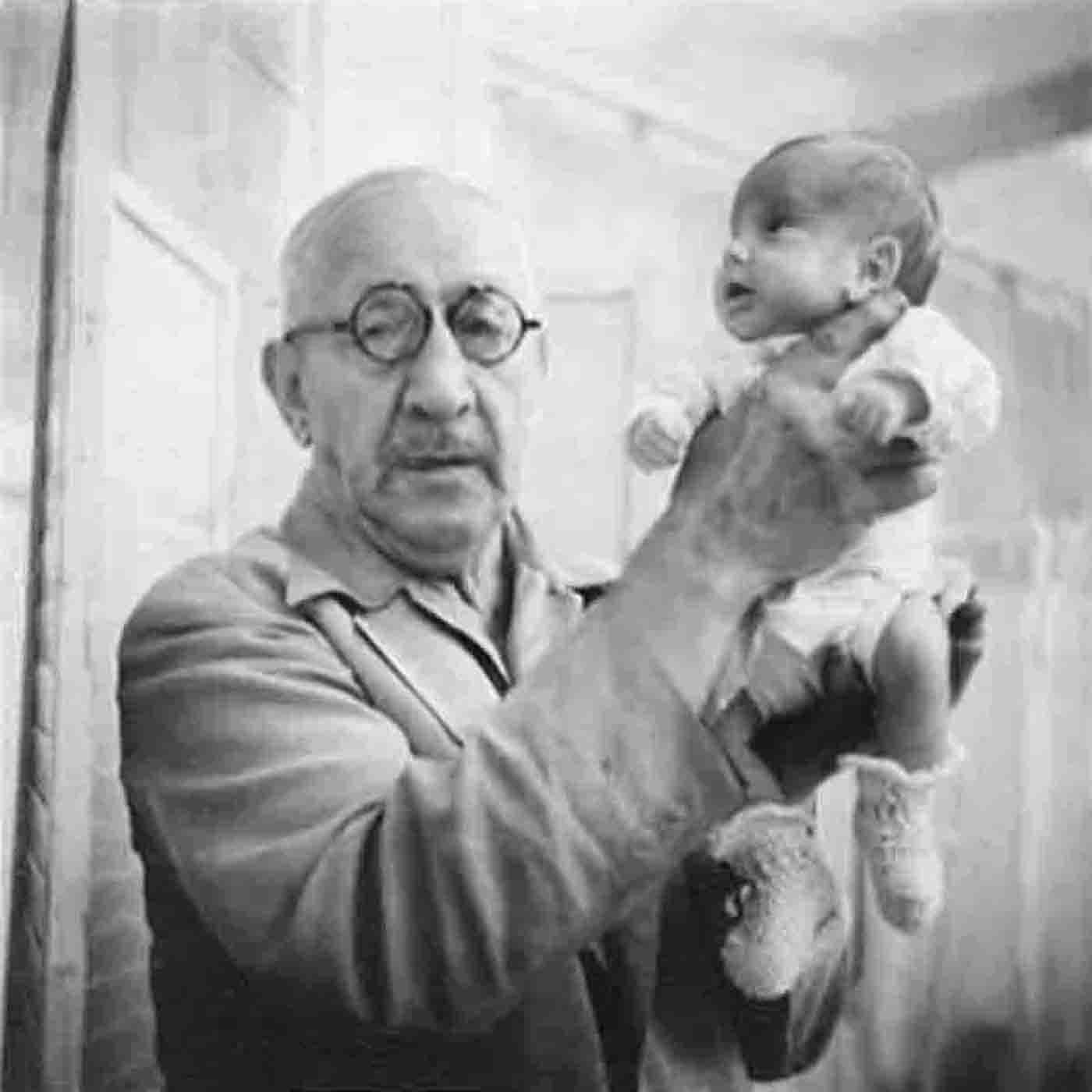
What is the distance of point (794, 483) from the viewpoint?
1.18 meters

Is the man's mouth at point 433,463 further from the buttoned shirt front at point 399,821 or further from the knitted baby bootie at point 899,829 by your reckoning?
the knitted baby bootie at point 899,829

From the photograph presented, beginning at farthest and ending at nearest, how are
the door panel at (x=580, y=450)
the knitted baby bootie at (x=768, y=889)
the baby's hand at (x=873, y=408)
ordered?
1. the door panel at (x=580, y=450)
2. the knitted baby bootie at (x=768, y=889)
3. the baby's hand at (x=873, y=408)

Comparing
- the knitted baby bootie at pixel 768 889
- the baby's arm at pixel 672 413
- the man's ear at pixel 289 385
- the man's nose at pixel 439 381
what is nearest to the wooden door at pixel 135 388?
the man's ear at pixel 289 385

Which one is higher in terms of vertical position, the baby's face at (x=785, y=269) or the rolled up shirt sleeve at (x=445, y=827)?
the baby's face at (x=785, y=269)

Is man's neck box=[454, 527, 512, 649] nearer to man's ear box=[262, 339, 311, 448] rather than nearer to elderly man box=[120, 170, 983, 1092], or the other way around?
elderly man box=[120, 170, 983, 1092]

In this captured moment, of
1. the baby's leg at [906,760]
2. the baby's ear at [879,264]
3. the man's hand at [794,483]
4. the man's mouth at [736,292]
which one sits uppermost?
the baby's ear at [879,264]

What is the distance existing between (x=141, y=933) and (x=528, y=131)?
567 millimetres

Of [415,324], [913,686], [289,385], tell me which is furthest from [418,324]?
[913,686]

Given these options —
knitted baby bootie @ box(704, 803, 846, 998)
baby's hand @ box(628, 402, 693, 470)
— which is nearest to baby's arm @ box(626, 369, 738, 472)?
baby's hand @ box(628, 402, 693, 470)

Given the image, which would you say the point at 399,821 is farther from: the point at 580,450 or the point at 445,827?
the point at 580,450

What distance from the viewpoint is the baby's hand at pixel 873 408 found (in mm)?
1123

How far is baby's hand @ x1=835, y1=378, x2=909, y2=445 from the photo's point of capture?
112 centimetres

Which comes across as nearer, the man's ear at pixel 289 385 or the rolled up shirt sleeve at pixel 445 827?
the rolled up shirt sleeve at pixel 445 827

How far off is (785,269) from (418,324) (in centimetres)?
21
